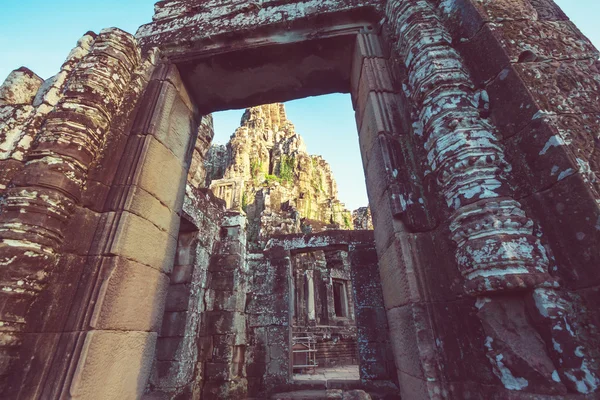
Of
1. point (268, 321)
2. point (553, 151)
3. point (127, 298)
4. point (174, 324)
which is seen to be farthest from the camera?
point (268, 321)

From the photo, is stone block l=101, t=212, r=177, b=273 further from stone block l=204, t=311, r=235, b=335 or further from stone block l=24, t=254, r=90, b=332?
stone block l=204, t=311, r=235, b=335

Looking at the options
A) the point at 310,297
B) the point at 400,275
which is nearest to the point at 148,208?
the point at 400,275

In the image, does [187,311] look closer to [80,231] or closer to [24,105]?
[80,231]

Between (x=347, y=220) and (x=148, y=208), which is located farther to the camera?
(x=347, y=220)

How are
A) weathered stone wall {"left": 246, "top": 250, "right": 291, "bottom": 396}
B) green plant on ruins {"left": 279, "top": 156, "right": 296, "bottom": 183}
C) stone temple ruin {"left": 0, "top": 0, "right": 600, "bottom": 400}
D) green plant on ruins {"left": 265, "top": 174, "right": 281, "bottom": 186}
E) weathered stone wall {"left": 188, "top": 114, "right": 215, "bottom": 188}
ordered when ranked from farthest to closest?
green plant on ruins {"left": 279, "top": 156, "right": 296, "bottom": 183}, green plant on ruins {"left": 265, "top": 174, "right": 281, "bottom": 186}, weathered stone wall {"left": 246, "top": 250, "right": 291, "bottom": 396}, weathered stone wall {"left": 188, "top": 114, "right": 215, "bottom": 188}, stone temple ruin {"left": 0, "top": 0, "right": 600, "bottom": 400}

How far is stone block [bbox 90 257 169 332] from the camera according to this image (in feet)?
6.01

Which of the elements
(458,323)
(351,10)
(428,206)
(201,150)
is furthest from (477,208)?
(201,150)

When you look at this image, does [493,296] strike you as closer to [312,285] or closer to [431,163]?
[431,163]

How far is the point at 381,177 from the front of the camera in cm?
218

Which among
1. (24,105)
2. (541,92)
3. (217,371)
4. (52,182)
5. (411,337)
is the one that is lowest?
(217,371)

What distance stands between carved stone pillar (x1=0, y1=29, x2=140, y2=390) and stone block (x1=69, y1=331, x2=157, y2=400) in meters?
0.38

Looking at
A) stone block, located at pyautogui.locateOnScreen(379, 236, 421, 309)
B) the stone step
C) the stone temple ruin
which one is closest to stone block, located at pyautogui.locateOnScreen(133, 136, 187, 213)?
the stone temple ruin

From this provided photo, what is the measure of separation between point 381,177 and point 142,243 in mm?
2001

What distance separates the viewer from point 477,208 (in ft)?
4.85
